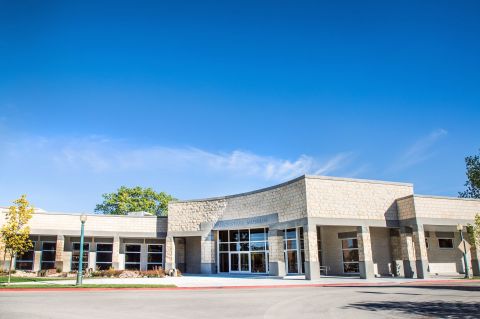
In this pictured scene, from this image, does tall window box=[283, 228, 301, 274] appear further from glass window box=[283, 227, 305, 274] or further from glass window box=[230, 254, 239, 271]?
glass window box=[230, 254, 239, 271]

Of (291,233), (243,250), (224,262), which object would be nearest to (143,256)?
(224,262)

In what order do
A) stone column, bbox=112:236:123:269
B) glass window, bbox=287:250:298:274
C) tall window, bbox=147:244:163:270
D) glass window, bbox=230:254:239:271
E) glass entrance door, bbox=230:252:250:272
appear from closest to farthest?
1. glass window, bbox=287:250:298:274
2. glass entrance door, bbox=230:252:250:272
3. glass window, bbox=230:254:239:271
4. stone column, bbox=112:236:123:269
5. tall window, bbox=147:244:163:270

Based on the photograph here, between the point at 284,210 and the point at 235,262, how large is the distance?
26.4 feet

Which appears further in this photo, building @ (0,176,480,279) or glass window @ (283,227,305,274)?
glass window @ (283,227,305,274)

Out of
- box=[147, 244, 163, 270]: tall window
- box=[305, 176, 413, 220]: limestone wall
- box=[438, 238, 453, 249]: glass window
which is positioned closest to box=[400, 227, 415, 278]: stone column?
box=[305, 176, 413, 220]: limestone wall

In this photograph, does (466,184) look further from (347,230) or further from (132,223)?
(132,223)

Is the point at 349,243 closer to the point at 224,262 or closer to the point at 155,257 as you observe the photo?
the point at 224,262

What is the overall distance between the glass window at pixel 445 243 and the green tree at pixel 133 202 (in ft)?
161

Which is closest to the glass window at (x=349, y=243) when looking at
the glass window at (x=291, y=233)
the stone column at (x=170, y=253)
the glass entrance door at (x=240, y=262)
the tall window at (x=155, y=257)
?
the glass window at (x=291, y=233)

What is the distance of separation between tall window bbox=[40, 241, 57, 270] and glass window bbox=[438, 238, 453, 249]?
112 ft

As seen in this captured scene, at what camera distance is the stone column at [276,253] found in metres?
27.8

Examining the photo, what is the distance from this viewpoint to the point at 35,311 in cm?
1103

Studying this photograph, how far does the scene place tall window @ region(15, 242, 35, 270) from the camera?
115ft

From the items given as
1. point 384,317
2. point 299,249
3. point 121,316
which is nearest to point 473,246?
point 299,249
